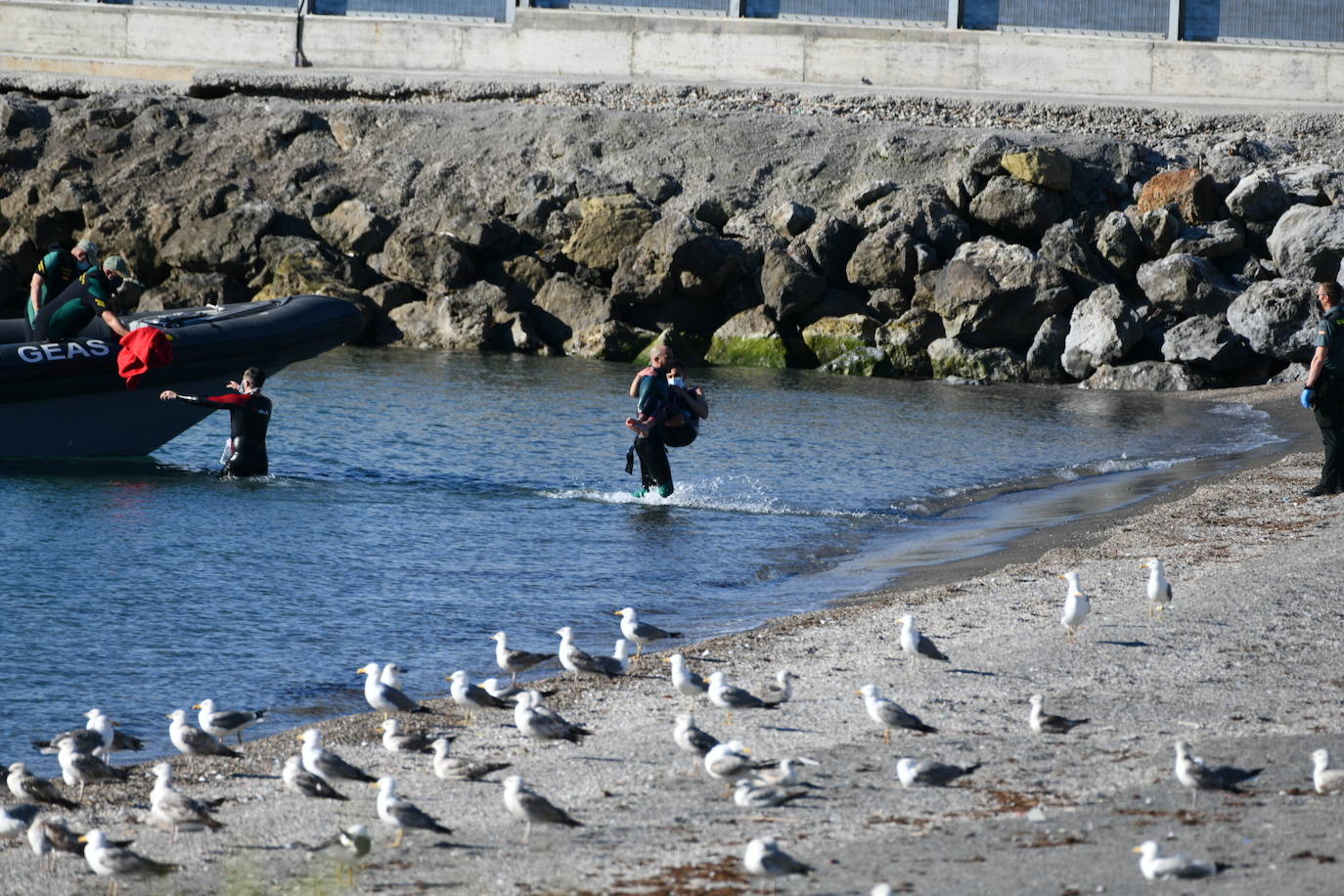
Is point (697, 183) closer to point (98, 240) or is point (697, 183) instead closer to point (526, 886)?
point (98, 240)

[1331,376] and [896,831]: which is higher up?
[1331,376]

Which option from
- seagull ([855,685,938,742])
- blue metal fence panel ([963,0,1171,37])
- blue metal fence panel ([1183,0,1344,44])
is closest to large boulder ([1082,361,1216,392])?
blue metal fence panel ([963,0,1171,37])

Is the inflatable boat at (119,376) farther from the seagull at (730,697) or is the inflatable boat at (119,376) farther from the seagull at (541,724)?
the seagull at (730,697)

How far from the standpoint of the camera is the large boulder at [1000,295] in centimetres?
3017

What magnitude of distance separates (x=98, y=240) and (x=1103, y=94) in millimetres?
23183

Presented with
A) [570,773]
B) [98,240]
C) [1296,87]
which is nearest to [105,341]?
[570,773]

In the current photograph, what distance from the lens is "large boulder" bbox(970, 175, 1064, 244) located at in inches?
1249

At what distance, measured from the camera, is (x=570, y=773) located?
7.48m

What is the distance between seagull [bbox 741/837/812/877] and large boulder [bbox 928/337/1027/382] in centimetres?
2486

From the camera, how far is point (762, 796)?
6.75 m

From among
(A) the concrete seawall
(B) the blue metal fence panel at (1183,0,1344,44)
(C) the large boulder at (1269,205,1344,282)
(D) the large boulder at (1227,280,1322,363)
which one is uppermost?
(B) the blue metal fence panel at (1183,0,1344,44)

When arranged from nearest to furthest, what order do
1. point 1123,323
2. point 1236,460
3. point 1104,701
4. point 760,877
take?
point 760,877, point 1104,701, point 1236,460, point 1123,323

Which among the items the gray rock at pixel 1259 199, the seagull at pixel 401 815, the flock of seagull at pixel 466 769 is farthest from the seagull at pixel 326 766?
the gray rock at pixel 1259 199

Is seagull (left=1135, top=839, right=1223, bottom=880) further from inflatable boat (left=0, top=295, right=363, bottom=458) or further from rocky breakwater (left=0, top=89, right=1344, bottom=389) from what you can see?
rocky breakwater (left=0, top=89, right=1344, bottom=389)
